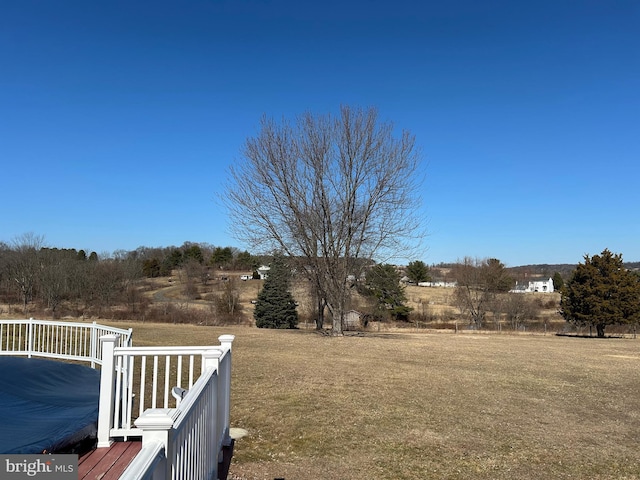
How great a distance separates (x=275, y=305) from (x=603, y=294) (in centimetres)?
2002

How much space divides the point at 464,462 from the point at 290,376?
5092 millimetres

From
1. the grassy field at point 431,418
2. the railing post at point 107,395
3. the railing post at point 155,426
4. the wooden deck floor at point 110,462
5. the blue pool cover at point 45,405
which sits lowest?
the grassy field at point 431,418

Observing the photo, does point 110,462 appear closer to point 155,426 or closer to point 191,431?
point 191,431

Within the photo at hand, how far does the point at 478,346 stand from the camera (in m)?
16.9

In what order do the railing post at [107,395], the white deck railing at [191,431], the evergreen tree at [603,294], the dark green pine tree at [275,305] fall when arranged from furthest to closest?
the dark green pine tree at [275,305] < the evergreen tree at [603,294] < the railing post at [107,395] < the white deck railing at [191,431]

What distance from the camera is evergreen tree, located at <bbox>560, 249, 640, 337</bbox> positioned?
25.2m

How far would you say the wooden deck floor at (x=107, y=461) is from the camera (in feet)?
11.5

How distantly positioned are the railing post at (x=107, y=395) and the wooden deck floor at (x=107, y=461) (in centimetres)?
12

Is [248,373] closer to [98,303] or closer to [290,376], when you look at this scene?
[290,376]

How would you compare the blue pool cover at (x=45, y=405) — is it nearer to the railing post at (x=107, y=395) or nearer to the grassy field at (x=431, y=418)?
the railing post at (x=107, y=395)

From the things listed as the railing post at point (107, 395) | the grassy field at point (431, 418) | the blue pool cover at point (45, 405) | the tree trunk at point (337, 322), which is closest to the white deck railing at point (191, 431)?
the grassy field at point (431, 418)

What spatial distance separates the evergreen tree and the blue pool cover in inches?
1051

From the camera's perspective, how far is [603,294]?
84.2 ft

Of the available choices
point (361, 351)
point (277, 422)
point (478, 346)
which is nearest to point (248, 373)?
point (277, 422)
